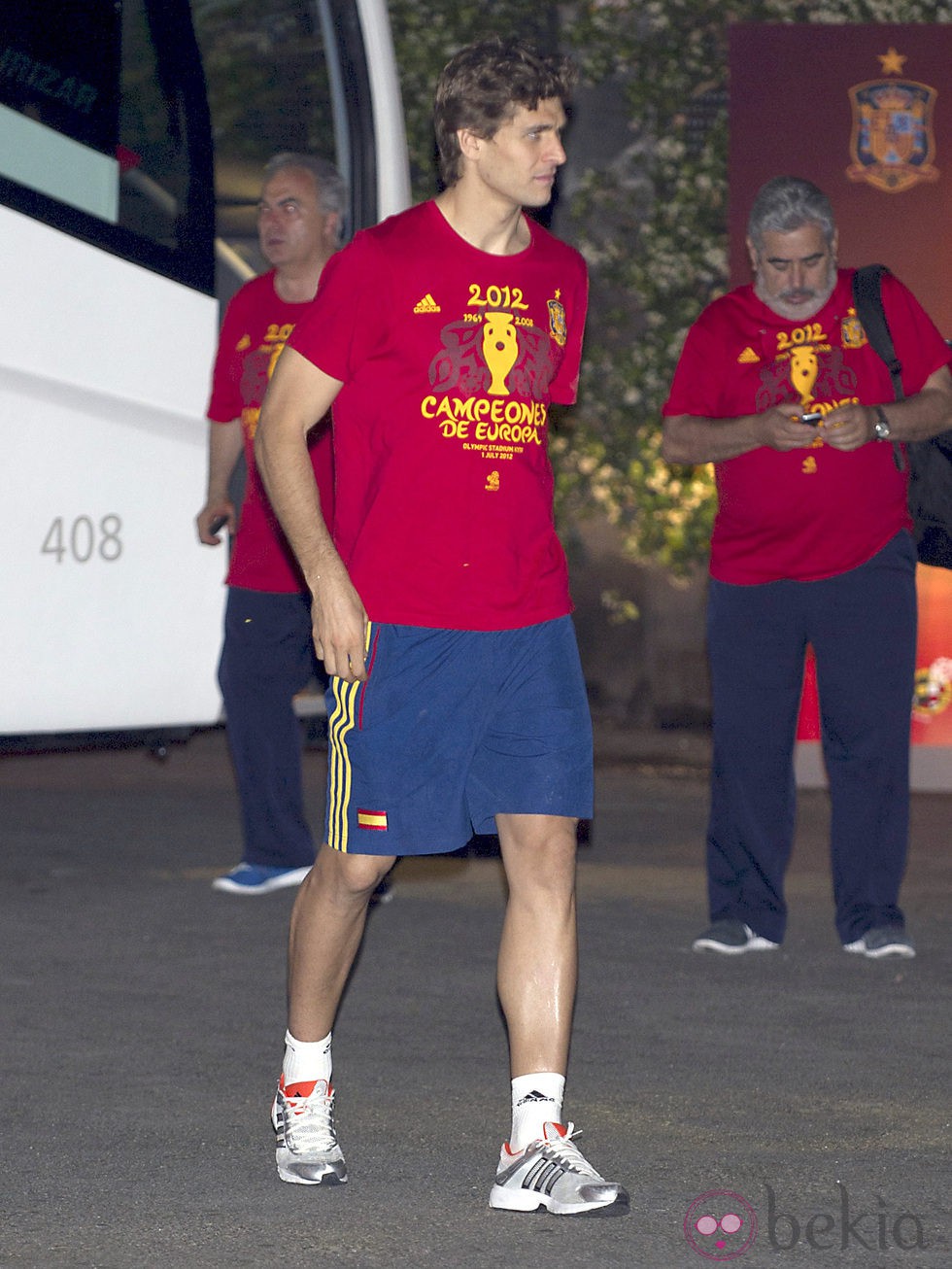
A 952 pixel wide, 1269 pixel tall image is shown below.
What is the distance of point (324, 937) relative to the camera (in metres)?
4.02

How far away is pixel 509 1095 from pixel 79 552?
7.02 ft

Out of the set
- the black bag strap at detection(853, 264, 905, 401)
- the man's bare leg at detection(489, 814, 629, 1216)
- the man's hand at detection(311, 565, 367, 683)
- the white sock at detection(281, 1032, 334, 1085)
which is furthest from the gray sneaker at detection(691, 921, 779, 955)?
the man's hand at detection(311, 565, 367, 683)

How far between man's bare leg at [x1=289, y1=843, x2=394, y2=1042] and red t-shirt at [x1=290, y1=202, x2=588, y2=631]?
447mm

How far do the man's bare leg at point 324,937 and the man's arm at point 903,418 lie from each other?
2.30 metres

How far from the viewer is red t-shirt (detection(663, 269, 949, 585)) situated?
600 cm

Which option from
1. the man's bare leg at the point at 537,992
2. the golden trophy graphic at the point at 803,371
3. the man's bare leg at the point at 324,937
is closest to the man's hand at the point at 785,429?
the golden trophy graphic at the point at 803,371

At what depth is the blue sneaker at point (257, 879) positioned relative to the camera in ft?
23.0

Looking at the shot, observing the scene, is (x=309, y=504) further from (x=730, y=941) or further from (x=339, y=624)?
(x=730, y=941)

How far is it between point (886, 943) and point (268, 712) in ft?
6.54

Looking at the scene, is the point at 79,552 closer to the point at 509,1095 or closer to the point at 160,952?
the point at 160,952

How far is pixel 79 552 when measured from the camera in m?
6.04

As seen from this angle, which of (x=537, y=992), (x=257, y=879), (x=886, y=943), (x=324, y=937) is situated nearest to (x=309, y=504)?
(x=324, y=937)

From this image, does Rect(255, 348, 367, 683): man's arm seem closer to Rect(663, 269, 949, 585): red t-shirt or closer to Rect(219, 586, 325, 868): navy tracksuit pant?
Rect(663, 269, 949, 585): red t-shirt

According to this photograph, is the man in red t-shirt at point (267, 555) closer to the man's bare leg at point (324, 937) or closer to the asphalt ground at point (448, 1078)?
the asphalt ground at point (448, 1078)
